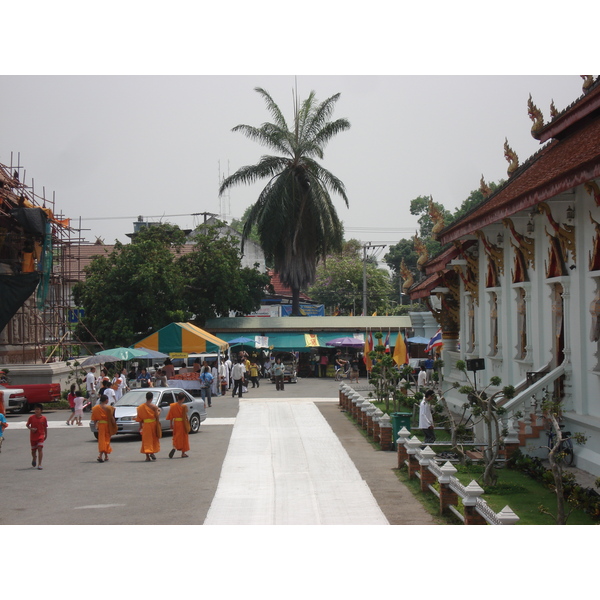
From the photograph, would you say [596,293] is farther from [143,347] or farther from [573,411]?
[143,347]

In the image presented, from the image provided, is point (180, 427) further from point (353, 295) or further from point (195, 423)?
point (353, 295)

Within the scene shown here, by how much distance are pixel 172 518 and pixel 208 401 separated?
17774 millimetres

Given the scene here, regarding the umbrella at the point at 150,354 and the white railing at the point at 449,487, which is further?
the umbrella at the point at 150,354

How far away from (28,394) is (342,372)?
65.1 ft

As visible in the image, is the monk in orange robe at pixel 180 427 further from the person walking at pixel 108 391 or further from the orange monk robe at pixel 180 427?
the person walking at pixel 108 391

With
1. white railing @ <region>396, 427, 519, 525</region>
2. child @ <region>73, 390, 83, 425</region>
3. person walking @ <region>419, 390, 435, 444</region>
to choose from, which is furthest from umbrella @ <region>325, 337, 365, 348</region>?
white railing @ <region>396, 427, 519, 525</region>

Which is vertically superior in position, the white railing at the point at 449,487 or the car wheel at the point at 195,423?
the white railing at the point at 449,487

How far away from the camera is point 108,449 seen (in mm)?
16781

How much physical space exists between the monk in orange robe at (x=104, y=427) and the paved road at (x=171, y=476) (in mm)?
303

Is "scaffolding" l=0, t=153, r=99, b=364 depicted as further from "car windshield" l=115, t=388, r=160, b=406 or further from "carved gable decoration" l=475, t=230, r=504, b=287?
"carved gable decoration" l=475, t=230, r=504, b=287

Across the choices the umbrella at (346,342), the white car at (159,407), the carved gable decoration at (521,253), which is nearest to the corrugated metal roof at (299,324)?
the umbrella at (346,342)

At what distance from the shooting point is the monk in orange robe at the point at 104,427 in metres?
16.5

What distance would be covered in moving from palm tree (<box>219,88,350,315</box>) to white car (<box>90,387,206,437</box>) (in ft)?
83.1

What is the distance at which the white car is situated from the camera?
2042cm
